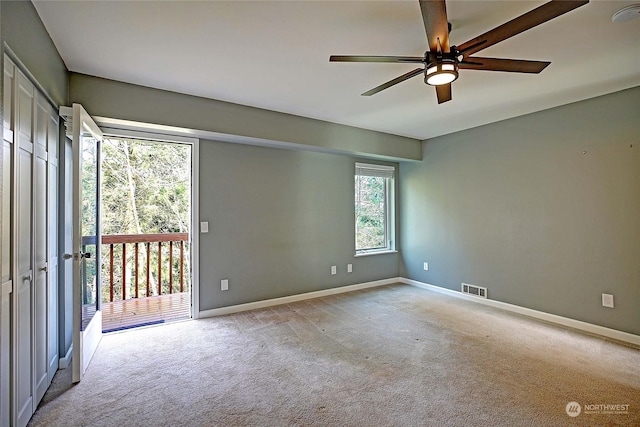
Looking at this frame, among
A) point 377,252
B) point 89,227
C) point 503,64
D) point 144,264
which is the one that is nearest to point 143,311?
point 144,264

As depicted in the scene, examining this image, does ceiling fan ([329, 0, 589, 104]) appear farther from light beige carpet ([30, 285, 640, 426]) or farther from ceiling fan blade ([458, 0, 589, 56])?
light beige carpet ([30, 285, 640, 426])

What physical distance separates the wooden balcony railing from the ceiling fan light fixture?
13.3 feet

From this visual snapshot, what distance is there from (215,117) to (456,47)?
94.7 inches

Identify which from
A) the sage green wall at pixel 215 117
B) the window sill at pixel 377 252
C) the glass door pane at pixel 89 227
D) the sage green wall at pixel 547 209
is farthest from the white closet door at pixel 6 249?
the sage green wall at pixel 547 209

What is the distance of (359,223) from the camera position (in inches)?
201

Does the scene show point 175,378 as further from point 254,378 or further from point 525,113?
point 525,113

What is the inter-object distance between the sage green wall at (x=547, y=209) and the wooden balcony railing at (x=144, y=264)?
389 cm

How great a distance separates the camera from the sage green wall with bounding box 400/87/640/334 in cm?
303

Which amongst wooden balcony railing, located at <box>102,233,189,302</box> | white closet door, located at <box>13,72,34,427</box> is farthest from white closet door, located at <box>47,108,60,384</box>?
wooden balcony railing, located at <box>102,233,189,302</box>

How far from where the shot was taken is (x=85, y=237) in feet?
8.68

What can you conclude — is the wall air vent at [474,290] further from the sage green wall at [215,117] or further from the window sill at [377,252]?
the sage green wall at [215,117]

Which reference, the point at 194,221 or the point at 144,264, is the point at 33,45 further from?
the point at 144,264

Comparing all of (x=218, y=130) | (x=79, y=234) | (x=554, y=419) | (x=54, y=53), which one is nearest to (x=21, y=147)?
(x=79, y=234)

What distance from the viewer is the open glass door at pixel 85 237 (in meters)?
2.29
